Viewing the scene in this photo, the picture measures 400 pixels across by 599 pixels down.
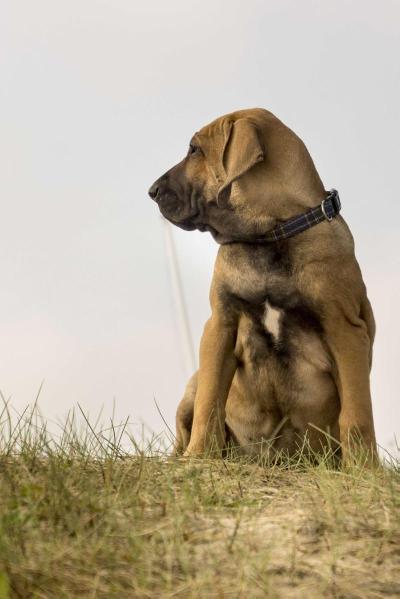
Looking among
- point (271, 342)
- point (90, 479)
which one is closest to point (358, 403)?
point (271, 342)

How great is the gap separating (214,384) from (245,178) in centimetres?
152

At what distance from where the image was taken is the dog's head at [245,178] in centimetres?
721

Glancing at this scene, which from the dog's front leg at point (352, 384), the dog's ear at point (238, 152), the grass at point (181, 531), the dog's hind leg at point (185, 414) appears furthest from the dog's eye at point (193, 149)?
the grass at point (181, 531)

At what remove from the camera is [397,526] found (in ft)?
17.4

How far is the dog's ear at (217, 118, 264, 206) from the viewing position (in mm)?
7094

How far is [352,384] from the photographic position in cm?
712

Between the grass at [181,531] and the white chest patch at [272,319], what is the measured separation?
1379 millimetres

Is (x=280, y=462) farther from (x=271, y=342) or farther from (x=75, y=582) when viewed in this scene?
(x=75, y=582)

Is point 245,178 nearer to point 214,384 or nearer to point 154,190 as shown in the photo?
point 154,190

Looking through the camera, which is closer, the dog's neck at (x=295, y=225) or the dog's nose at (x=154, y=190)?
the dog's neck at (x=295, y=225)

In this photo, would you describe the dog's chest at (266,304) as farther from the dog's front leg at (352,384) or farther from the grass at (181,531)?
the grass at (181,531)

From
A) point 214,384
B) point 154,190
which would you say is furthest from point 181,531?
point 154,190

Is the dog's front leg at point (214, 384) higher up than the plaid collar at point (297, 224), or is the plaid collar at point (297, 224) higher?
the plaid collar at point (297, 224)

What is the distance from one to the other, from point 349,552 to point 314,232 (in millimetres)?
2805
